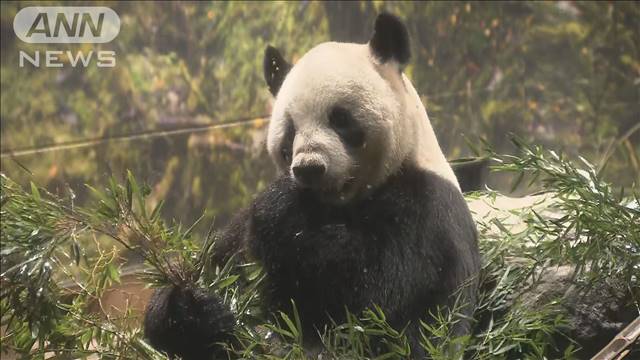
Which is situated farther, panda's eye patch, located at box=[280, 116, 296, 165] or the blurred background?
the blurred background

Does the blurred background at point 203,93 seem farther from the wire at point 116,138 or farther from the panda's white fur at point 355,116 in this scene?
the panda's white fur at point 355,116

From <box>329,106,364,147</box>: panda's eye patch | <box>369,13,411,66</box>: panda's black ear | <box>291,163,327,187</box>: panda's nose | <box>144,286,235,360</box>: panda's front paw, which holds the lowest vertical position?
<box>144,286,235,360</box>: panda's front paw

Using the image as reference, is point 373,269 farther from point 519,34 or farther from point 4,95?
point 519,34

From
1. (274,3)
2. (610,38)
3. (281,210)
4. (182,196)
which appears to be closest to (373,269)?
(281,210)

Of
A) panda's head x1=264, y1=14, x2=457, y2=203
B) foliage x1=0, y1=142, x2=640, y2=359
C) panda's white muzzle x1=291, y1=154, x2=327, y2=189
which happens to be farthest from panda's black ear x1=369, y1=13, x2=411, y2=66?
foliage x1=0, y1=142, x2=640, y2=359

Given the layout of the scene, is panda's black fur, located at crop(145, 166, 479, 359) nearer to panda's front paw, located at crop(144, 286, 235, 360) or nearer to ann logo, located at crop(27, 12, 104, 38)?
panda's front paw, located at crop(144, 286, 235, 360)

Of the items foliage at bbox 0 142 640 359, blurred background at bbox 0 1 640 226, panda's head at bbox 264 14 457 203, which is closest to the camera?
foliage at bbox 0 142 640 359

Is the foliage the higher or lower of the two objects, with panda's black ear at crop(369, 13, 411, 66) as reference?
lower

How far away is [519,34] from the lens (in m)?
3.47

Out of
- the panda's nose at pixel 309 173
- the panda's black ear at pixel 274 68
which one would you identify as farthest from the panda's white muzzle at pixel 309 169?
the panda's black ear at pixel 274 68

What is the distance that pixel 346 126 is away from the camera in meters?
1.57

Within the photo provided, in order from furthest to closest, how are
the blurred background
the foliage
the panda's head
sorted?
the blurred background, the panda's head, the foliage

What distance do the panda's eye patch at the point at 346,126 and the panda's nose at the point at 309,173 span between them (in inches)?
4.1

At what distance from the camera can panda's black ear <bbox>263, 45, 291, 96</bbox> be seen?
170 centimetres
